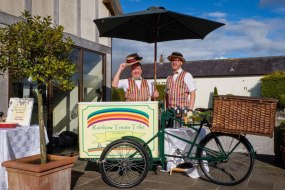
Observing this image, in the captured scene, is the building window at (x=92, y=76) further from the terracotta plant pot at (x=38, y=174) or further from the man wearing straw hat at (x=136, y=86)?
the terracotta plant pot at (x=38, y=174)

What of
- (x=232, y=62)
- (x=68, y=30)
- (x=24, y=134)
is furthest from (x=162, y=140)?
(x=232, y=62)

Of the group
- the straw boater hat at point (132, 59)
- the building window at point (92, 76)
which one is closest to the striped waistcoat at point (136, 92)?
the straw boater hat at point (132, 59)

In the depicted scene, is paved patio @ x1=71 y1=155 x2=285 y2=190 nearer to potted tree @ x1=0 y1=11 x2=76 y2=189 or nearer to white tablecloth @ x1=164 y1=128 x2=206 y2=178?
white tablecloth @ x1=164 y1=128 x2=206 y2=178

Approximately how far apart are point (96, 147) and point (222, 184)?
2.01 metres

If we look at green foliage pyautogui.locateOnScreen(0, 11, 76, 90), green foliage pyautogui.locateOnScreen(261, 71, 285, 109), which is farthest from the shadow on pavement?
green foliage pyautogui.locateOnScreen(261, 71, 285, 109)

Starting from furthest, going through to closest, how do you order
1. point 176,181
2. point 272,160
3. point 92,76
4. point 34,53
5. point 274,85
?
point 274,85 < point 92,76 < point 272,160 < point 176,181 < point 34,53

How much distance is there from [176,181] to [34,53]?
291 cm

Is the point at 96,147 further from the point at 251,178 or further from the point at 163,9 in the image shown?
the point at 251,178

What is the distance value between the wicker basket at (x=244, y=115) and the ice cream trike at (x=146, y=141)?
0.05ft

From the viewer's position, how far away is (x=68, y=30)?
6781 millimetres

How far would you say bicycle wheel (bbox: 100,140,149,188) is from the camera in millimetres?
4465

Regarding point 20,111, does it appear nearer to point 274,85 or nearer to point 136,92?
point 136,92

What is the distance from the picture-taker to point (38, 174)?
3.50 m

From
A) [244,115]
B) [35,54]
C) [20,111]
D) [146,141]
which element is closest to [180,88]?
[146,141]
